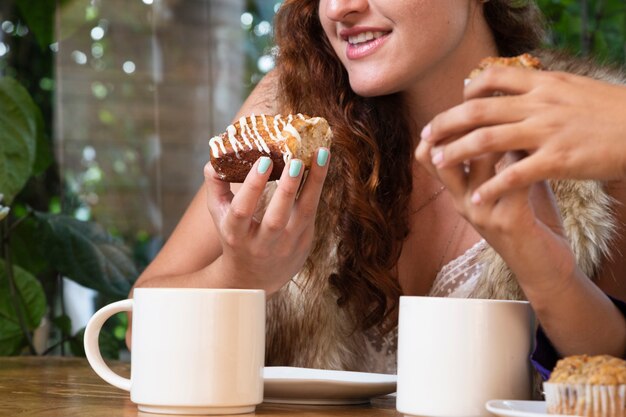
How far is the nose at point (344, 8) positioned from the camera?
1481 mm

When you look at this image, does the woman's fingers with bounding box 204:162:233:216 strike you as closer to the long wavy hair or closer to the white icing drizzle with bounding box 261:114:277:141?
the white icing drizzle with bounding box 261:114:277:141

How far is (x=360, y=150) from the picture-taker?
1.66 meters

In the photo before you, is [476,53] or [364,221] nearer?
[364,221]

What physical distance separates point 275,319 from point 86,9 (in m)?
1.49

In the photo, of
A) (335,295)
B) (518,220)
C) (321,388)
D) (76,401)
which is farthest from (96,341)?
(335,295)

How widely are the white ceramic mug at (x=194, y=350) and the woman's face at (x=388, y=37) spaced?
24.9 inches

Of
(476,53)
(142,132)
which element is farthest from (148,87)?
(476,53)

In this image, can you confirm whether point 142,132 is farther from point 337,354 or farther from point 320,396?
point 320,396

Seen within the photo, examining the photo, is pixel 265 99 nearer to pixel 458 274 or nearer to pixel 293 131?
pixel 458 274

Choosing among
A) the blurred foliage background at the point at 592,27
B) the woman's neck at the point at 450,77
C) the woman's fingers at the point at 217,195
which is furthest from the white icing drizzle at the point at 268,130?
the blurred foliage background at the point at 592,27

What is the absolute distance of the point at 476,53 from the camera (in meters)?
1.71

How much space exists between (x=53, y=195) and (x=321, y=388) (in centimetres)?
193

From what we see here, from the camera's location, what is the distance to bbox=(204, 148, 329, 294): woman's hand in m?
1.17

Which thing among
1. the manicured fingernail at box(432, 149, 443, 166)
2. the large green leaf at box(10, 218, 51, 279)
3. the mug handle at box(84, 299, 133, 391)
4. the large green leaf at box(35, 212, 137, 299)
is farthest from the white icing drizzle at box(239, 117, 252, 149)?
the large green leaf at box(10, 218, 51, 279)
